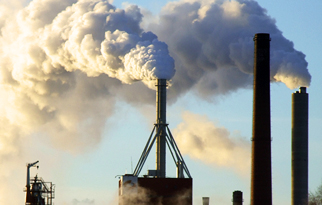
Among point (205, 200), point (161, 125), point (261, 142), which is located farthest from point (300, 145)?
point (261, 142)

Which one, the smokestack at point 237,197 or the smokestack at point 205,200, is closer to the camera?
the smokestack at point 237,197

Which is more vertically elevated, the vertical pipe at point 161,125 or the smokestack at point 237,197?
the vertical pipe at point 161,125

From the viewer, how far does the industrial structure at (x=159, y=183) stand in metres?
88.6

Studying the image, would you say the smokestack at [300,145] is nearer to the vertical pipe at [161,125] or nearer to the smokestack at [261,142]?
the vertical pipe at [161,125]

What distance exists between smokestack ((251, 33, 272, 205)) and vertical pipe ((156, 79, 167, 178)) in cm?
1134

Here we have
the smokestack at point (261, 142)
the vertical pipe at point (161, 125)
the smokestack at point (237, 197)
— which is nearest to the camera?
the smokestack at point (261, 142)

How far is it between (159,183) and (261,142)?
13355mm

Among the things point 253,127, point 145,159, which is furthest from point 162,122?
point 253,127

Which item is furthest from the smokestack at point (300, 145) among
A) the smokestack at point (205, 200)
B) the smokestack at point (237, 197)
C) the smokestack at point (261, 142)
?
the smokestack at point (261, 142)

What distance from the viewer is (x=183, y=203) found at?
88.6 metres

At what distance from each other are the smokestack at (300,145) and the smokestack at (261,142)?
45.6 ft

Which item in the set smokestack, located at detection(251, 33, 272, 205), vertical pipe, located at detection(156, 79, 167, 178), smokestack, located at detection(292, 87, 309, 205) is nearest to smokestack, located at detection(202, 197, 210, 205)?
smokestack, located at detection(292, 87, 309, 205)

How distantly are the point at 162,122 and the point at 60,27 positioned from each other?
1510cm

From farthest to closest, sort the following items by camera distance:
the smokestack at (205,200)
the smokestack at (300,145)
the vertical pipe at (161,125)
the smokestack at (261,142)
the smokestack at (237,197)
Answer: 1. the smokestack at (205,200)
2. the smokestack at (237,197)
3. the smokestack at (300,145)
4. the vertical pipe at (161,125)
5. the smokestack at (261,142)
